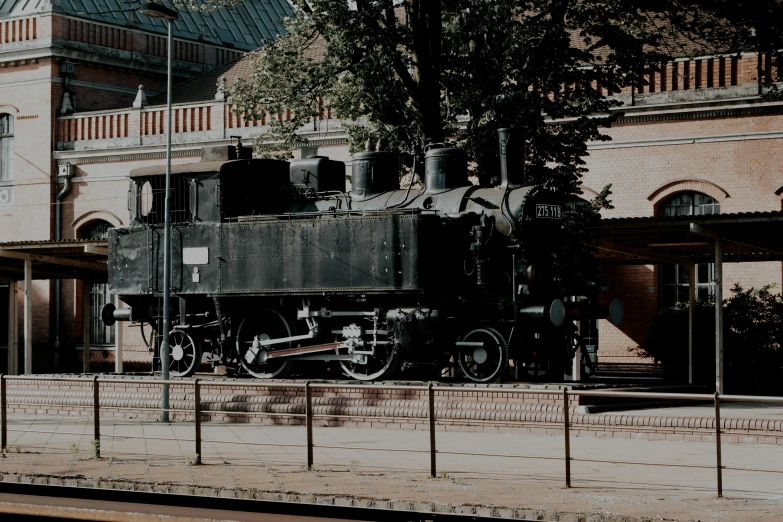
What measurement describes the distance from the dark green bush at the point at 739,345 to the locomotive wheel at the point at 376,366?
6921 mm

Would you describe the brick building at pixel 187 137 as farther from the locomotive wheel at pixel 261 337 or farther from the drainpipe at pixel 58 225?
the locomotive wheel at pixel 261 337

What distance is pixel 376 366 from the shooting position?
66.1 feet

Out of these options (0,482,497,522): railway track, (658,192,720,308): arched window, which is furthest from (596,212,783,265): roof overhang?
(0,482,497,522): railway track

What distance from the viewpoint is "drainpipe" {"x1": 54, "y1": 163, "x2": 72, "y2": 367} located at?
116 ft

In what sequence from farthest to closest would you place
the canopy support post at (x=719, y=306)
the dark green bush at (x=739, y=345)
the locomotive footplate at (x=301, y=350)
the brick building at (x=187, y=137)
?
the brick building at (x=187, y=137) < the dark green bush at (x=739, y=345) < the locomotive footplate at (x=301, y=350) < the canopy support post at (x=719, y=306)

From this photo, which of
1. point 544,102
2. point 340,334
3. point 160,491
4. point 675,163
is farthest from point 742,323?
point 160,491

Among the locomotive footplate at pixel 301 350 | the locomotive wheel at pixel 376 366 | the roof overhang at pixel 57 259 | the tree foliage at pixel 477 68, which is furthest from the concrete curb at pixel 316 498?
the roof overhang at pixel 57 259

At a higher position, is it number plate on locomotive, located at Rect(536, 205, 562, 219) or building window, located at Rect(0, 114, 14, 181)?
building window, located at Rect(0, 114, 14, 181)

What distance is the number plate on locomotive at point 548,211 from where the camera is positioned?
19.2 metres

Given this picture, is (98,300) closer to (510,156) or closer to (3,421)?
(510,156)

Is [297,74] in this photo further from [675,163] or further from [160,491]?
[160,491]

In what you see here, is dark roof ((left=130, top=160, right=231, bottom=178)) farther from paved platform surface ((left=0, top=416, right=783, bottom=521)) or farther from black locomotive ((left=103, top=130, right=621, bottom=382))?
paved platform surface ((left=0, top=416, right=783, bottom=521))

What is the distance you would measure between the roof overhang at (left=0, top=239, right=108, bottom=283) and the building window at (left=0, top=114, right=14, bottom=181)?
7.52 meters

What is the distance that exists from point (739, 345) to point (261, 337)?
9.36m
